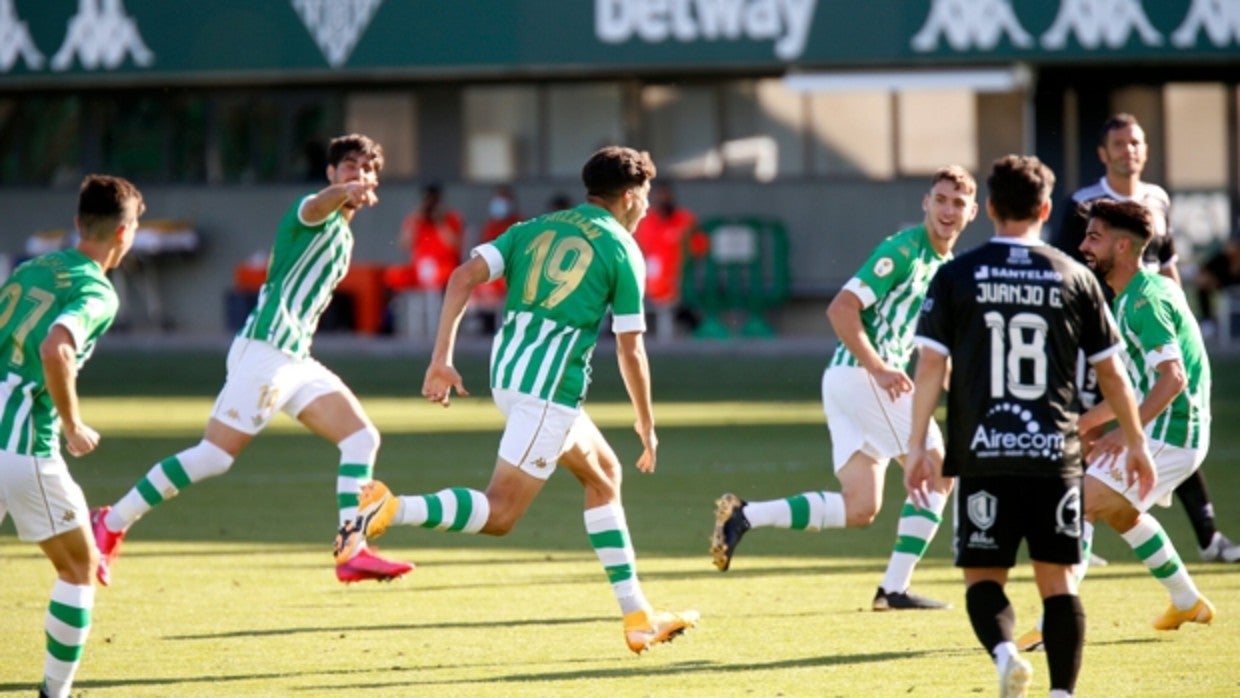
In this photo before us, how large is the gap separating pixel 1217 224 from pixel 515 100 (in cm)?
1037

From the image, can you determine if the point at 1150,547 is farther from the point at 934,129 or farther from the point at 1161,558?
the point at 934,129

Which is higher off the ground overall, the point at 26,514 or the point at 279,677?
the point at 26,514

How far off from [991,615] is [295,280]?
4565mm

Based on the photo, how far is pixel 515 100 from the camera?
31.5 meters

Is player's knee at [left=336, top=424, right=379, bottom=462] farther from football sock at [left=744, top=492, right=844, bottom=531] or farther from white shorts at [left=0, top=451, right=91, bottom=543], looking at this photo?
white shorts at [left=0, top=451, right=91, bottom=543]

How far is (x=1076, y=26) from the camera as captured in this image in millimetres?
27000

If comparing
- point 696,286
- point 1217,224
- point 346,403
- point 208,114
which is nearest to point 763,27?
point 696,286

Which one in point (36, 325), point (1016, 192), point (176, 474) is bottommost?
point (176, 474)

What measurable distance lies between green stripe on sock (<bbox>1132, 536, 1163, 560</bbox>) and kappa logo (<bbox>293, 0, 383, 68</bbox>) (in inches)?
Result: 877

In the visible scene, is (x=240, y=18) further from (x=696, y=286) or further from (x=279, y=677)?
(x=279, y=677)

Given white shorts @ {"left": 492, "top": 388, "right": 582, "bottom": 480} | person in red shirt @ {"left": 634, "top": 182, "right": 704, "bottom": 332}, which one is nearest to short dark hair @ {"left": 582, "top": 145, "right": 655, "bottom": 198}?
white shorts @ {"left": 492, "top": 388, "right": 582, "bottom": 480}

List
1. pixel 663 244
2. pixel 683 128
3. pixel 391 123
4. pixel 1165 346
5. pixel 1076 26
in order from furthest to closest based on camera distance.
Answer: pixel 391 123 → pixel 683 128 → pixel 663 244 → pixel 1076 26 → pixel 1165 346

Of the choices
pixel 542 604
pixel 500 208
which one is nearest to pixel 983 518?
pixel 542 604

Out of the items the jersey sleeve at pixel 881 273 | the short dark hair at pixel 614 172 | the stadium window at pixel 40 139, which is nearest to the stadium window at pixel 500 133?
the stadium window at pixel 40 139
